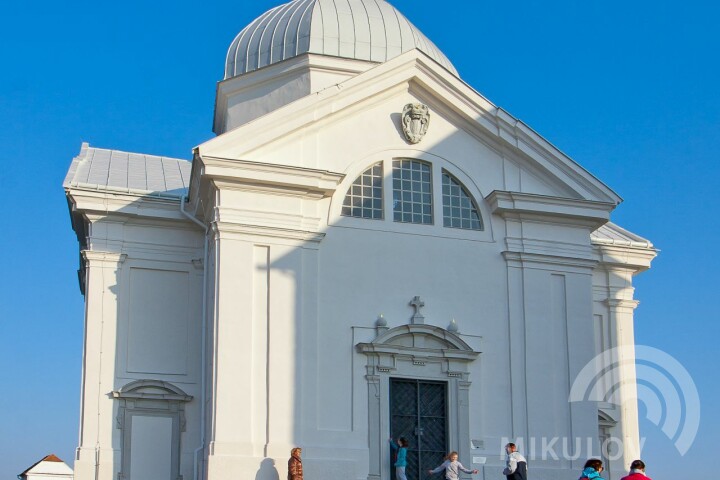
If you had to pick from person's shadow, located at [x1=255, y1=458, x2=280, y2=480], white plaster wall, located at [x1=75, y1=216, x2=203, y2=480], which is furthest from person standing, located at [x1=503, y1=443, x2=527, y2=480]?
white plaster wall, located at [x1=75, y1=216, x2=203, y2=480]

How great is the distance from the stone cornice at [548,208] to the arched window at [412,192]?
1.41 metres

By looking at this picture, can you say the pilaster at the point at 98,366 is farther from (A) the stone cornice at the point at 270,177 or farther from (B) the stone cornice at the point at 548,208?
(B) the stone cornice at the point at 548,208

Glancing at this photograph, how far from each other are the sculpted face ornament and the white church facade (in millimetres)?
35

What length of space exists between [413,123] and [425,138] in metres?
0.45

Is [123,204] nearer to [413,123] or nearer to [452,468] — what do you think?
[413,123]

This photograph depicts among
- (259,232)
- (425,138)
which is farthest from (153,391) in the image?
(425,138)

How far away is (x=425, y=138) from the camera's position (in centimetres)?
2725

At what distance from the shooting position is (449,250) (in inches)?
1049

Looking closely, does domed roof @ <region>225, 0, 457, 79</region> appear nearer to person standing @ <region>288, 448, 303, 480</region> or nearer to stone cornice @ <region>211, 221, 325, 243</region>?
stone cornice @ <region>211, 221, 325, 243</region>

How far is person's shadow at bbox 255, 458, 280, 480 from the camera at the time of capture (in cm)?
2369

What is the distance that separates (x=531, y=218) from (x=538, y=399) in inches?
160

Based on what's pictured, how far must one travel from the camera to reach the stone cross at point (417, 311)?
84.9 ft

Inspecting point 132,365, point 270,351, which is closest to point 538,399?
point 270,351

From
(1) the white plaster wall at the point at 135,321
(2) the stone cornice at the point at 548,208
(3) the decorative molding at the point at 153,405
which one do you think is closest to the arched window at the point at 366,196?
(2) the stone cornice at the point at 548,208
